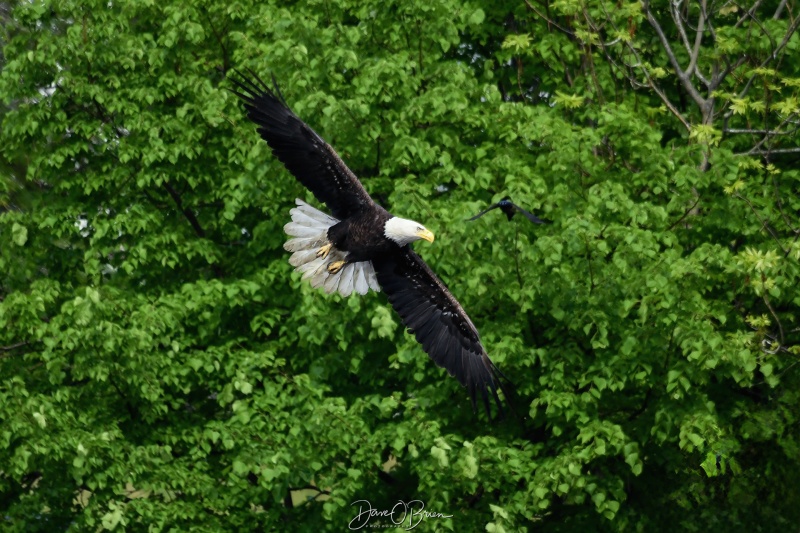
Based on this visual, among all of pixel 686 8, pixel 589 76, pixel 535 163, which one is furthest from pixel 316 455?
pixel 686 8

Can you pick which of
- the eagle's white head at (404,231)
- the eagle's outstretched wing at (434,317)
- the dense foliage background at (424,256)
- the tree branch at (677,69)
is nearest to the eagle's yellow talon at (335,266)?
the eagle's outstretched wing at (434,317)

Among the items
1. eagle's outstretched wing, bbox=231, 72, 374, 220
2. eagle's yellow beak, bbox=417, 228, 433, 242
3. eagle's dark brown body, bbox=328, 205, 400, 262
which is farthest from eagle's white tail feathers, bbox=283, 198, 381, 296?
eagle's yellow beak, bbox=417, 228, 433, 242

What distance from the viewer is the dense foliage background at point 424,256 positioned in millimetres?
12000

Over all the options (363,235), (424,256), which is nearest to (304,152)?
(363,235)

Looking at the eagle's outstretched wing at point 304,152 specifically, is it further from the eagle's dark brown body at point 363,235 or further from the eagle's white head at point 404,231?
the eagle's white head at point 404,231

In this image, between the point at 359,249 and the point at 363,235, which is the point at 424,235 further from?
the point at 359,249

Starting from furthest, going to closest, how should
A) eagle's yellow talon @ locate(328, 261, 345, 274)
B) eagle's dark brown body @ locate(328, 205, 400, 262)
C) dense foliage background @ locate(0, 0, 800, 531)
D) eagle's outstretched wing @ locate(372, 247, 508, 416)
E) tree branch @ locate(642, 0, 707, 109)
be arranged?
tree branch @ locate(642, 0, 707, 109) < dense foliage background @ locate(0, 0, 800, 531) < eagle's yellow talon @ locate(328, 261, 345, 274) < eagle's outstretched wing @ locate(372, 247, 508, 416) < eagle's dark brown body @ locate(328, 205, 400, 262)

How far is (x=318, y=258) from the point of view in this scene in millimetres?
11547

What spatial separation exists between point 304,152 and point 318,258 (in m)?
1.08

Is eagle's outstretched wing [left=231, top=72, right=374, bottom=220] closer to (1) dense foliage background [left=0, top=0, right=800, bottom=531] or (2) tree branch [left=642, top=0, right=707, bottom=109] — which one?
(1) dense foliage background [left=0, top=0, right=800, bottom=531]

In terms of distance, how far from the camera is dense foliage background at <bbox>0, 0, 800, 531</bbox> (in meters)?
12.0

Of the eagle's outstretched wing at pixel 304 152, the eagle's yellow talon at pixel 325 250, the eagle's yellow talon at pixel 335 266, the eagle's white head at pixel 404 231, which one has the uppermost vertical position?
the eagle's outstretched wing at pixel 304 152

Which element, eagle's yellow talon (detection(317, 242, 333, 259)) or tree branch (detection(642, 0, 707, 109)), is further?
tree branch (detection(642, 0, 707, 109))

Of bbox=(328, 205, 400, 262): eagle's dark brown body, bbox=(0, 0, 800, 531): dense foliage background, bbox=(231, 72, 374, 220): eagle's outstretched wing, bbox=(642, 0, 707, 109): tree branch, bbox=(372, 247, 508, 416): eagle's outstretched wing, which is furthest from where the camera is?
bbox=(642, 0, 707, 109): tree branch
